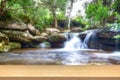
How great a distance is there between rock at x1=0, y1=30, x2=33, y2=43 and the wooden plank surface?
21cm

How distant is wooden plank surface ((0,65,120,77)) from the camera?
1674 mm

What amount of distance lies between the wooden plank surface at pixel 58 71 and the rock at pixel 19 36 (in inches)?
8.1

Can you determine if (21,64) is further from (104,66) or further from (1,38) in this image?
(104,66)

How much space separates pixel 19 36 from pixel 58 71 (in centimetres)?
42

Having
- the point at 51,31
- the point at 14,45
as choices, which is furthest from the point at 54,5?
the point at 14,45

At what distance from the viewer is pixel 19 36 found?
1.87m

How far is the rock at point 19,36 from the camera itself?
1851 mm

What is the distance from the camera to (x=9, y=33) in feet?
6.06

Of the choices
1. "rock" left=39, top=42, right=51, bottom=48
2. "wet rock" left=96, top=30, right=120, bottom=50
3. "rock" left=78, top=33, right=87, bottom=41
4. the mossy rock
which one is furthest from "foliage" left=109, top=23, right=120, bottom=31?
the mossy rock

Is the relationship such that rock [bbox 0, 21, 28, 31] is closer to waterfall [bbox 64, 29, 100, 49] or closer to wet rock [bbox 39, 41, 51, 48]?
wet rock [bbox 39, 41, 51, 48]

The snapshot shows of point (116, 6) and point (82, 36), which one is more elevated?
point (116, 6)

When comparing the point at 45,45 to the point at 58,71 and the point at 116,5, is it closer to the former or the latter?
the point at 58,71

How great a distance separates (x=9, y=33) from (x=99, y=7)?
0.73 m

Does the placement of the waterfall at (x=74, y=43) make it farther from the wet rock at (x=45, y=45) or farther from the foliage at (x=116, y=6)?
the foliage at (x=116, y=6)
